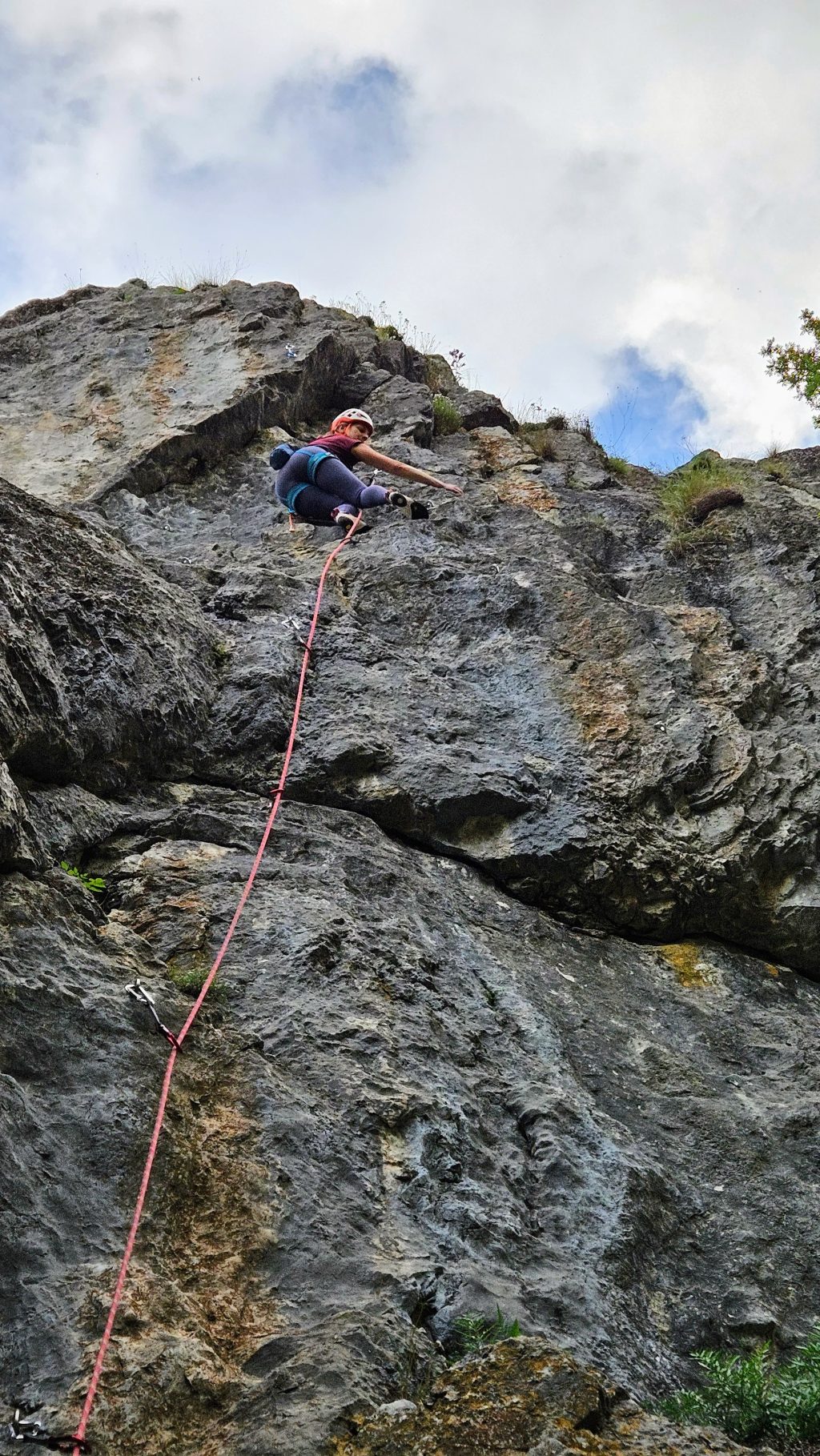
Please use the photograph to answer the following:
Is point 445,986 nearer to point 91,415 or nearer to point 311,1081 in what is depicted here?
point 311,1081

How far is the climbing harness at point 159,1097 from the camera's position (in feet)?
9.43

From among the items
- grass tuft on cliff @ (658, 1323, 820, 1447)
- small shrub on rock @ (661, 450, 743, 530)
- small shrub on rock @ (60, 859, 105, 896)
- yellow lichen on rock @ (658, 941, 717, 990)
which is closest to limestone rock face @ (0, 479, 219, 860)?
small shrub on rock @ (60, 859, 105, 896)

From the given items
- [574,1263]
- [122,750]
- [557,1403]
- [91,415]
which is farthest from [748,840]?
[91,415]

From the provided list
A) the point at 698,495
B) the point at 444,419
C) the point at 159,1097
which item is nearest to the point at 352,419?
the point at 444,419

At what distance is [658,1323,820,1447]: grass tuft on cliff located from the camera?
129 inches

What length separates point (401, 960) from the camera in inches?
202

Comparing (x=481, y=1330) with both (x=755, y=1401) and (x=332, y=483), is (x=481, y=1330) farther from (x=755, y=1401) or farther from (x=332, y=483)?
(x=332, y=483)

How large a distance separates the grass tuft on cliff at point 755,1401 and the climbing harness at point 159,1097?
5.47 ft

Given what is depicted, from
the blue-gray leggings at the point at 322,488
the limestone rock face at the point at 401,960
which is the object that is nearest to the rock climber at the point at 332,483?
the blue-gray leggings at the point at 322,488

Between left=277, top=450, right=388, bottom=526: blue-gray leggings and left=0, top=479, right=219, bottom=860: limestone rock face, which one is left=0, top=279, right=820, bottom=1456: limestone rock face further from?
left=277, top=450, right=388, bottom=526: blue-gray leggings

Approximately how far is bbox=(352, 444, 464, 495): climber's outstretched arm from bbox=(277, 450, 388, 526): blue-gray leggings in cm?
27

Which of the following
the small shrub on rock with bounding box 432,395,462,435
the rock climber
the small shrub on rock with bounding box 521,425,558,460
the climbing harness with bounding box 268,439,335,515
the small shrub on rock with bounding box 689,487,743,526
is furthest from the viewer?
the small shrub on rock with bounding box 521,425,558,460

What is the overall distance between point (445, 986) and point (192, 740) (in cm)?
210

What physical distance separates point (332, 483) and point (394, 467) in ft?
1.87
